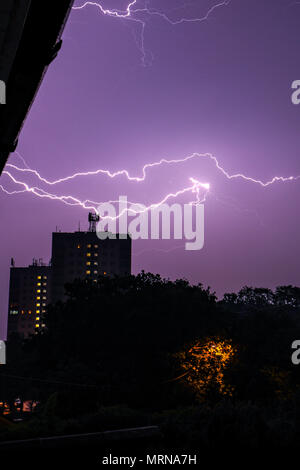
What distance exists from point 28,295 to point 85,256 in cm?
3925

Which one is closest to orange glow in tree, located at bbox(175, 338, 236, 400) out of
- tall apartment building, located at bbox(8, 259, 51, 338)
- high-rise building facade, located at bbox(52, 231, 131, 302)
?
high-rise building facade, located at bbox(52, 231, 131, 302)

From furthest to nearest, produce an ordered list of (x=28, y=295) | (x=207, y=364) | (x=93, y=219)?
(x=28, y=295), (x=93, y=219), (x=207, y=364)

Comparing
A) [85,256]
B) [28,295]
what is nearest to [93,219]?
[85,256]

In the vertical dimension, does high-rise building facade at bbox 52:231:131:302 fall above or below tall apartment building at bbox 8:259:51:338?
above

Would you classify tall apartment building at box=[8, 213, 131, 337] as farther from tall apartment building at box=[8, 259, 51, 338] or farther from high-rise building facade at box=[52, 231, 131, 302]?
tall apartment building at box=[8, 259, 51, 338]

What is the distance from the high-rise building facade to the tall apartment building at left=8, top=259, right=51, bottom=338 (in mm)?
30085

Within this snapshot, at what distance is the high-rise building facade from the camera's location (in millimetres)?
142875

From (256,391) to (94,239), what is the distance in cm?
12310

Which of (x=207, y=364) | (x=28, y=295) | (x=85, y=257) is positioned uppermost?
(x=85, y=257)

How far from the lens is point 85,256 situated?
474 ft

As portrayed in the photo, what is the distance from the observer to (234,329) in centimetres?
3177

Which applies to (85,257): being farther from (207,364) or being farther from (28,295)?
(207,364)

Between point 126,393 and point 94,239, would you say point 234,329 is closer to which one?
point 126,393
